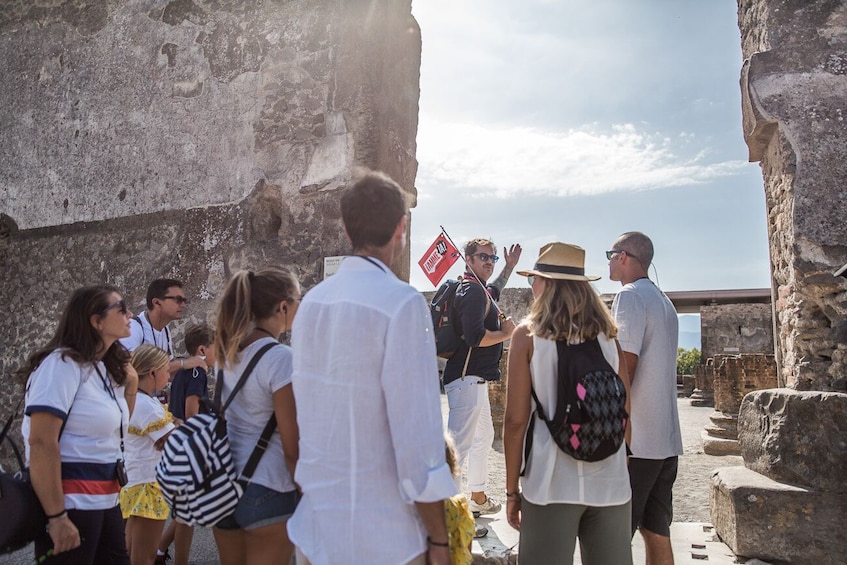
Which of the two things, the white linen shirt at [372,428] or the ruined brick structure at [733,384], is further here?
the ruined brick structure at [733,384]

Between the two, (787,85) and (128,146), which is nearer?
(787,85)

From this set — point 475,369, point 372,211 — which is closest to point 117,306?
point 372,211

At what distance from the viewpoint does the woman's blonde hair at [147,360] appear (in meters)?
3.34

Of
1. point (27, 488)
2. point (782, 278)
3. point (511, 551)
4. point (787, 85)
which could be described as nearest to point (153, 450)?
point (27, 488)

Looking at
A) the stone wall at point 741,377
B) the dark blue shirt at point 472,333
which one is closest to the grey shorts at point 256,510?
the dark blue shirt at point 472,333

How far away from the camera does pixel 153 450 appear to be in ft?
10.8

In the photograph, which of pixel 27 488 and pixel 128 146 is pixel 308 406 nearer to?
pixel 27 488

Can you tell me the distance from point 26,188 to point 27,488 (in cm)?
372

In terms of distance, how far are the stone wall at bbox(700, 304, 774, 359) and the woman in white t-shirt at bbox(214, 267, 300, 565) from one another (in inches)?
801

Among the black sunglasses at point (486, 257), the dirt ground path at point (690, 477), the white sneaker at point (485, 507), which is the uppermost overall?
the black sunglasses at point (486, 257)

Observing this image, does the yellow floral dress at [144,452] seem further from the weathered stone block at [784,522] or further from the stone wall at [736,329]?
the stone wall at [736,329]

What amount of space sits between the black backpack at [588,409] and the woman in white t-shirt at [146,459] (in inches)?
73.5

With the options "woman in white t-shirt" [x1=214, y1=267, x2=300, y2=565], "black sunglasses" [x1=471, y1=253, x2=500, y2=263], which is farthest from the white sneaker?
"woman in white t-shirt" [x1=214, y1=267, x2=300, y2=565]

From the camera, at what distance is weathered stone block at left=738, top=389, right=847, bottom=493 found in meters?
3.26
